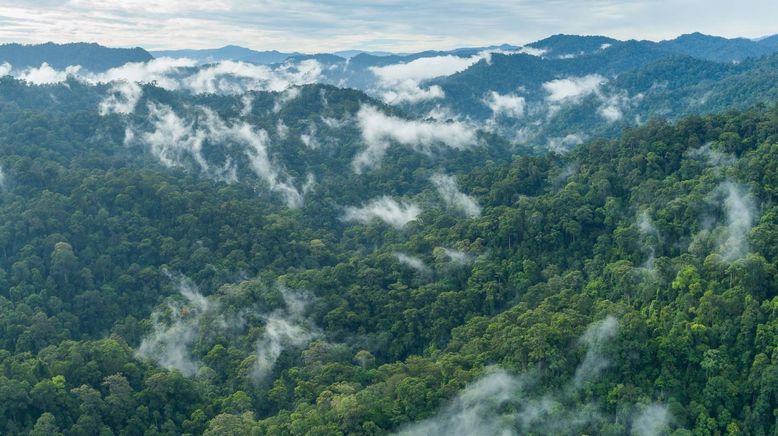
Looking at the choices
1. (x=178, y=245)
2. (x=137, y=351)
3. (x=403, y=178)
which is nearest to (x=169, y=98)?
(x=403, y=178)

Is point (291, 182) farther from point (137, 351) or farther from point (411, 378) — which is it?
point (411, 378)

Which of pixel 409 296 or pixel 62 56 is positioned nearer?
pixel 409 296

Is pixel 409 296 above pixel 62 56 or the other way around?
the other way around

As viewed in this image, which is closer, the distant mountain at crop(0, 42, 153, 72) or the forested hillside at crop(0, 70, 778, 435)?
the forested hillside at crop(0, 70, 778, 435)

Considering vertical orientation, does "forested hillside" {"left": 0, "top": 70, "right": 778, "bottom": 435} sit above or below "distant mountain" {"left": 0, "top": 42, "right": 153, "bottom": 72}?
below
